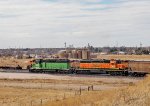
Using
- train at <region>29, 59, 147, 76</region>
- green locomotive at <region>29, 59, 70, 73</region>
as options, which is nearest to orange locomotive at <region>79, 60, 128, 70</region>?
train at <region>29, 59, 147, 76</region>

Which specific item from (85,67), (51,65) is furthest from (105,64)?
(51,65)

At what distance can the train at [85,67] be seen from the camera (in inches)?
3408

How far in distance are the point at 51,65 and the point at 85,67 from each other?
380 inches

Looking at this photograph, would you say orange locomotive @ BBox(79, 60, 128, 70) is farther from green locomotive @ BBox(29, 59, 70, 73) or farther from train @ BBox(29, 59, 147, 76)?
green locomotive @ BBox(29, 59, 70, 73)

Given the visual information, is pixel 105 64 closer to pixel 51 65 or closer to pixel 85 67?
pixel 85 67

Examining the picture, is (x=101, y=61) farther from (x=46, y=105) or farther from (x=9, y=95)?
(x=46, y=105)

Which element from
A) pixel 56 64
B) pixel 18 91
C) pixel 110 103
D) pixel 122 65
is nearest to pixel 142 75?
pixel 122 65

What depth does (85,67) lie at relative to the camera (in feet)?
301

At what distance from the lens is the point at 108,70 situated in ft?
289

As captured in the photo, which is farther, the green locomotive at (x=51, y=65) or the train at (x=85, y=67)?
the green locomotive at (x=51, y=65)

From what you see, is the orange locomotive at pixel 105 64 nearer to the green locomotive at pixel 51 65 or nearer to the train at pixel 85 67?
the train at pixel 85 67

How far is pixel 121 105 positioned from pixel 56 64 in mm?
65611

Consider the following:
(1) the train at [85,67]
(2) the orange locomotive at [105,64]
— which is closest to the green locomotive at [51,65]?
(1) the train at [85,67]

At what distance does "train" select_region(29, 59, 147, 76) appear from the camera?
86.6 meters
